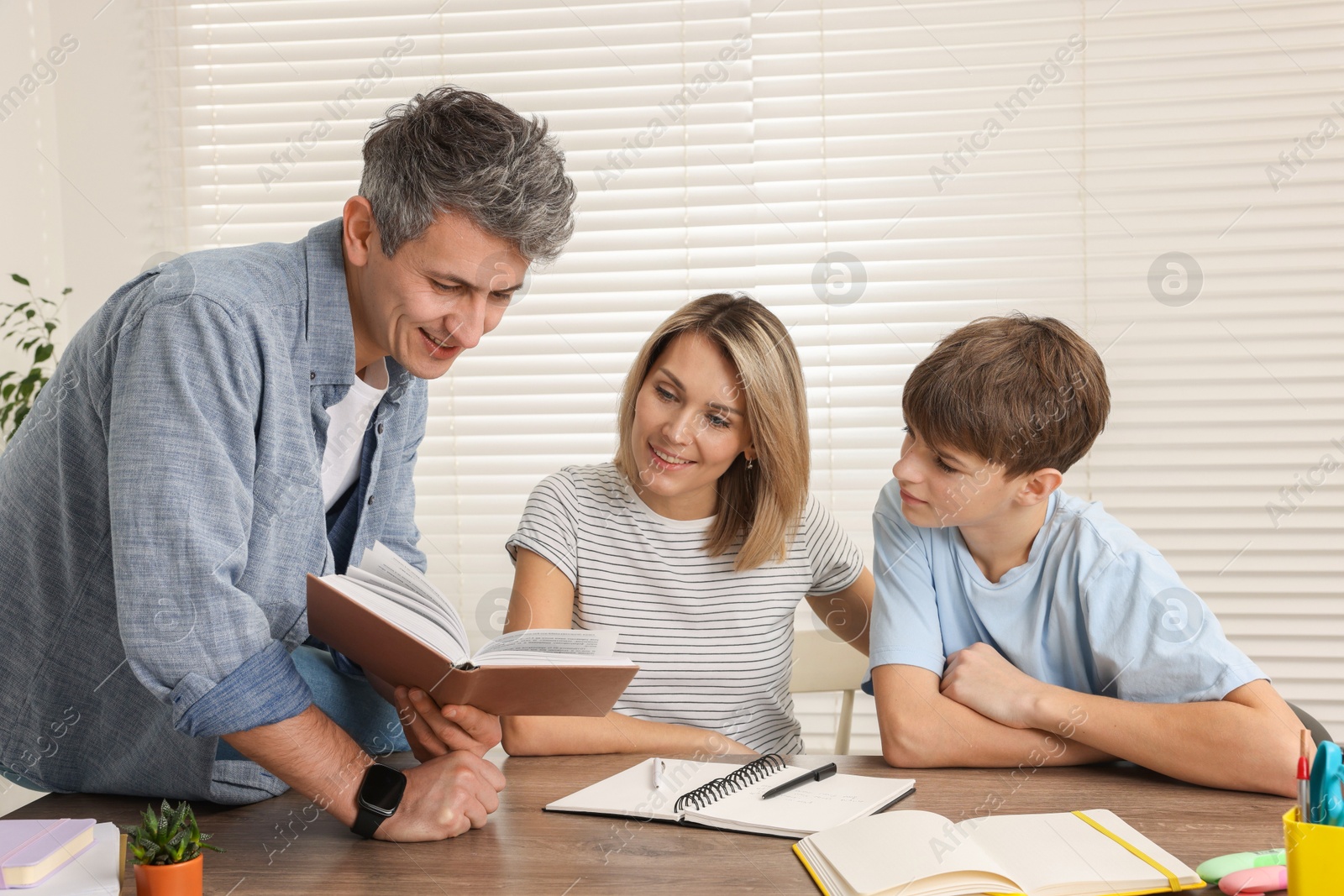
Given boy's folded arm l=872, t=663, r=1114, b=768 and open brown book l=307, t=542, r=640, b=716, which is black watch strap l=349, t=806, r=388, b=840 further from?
boy's folded arm l=872, t=663, r=1114, b=768

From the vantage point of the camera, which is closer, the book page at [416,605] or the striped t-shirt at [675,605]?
the book page at [416,605]

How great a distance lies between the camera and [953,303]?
2.64 meters

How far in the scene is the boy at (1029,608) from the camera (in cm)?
127

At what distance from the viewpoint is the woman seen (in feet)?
5.46

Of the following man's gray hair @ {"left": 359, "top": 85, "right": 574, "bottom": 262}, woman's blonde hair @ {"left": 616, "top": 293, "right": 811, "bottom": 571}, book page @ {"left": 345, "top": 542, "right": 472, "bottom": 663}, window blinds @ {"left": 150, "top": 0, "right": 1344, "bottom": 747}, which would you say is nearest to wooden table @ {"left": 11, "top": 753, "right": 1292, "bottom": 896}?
book page @ {"left": 345, "top": 542, "right": 472, "bottom": 663}

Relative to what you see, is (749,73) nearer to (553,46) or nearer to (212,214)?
(553,46)

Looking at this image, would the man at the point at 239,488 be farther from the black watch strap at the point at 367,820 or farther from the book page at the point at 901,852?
the book page at the point at 901,852

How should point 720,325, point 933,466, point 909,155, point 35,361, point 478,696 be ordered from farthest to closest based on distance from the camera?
point 909,155
point 35,361
point 720,325
point 933,466
point 478,696

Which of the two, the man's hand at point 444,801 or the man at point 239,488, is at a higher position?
the man at point 239,488

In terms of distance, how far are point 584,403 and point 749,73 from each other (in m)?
1.00

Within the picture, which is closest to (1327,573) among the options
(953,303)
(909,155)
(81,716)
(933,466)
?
(953,303)

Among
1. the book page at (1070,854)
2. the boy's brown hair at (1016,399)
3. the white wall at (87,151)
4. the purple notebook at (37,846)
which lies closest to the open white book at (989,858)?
the book page at (1070,854)

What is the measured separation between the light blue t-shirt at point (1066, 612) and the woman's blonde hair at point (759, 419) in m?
0.19

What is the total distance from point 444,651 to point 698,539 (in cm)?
76
